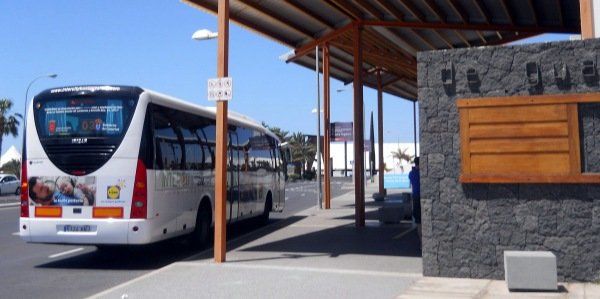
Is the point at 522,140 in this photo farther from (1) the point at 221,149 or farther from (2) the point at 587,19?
(1) the point at 221,149

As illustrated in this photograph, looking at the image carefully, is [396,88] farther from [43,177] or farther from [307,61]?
[43,177]

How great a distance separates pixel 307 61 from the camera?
27.0 m

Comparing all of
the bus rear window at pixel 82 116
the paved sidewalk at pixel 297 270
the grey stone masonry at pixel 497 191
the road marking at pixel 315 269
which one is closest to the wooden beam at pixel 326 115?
the paved sidewalk at pixel 297 270

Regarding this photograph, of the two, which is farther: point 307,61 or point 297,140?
point 297,140

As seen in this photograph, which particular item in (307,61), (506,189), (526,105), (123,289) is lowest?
(123,289)

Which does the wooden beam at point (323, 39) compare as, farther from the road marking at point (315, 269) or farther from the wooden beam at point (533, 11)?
the road marking at point (315, 269)

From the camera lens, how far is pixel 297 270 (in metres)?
10.5

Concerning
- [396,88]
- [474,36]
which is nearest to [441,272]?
[474,36]

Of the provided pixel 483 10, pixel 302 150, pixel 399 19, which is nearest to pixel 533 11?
pixel 483 10

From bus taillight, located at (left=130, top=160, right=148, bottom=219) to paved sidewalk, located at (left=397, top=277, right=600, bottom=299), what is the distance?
4.91 meters

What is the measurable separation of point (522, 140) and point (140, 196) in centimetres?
633

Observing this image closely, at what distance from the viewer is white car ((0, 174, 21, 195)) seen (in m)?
48.0

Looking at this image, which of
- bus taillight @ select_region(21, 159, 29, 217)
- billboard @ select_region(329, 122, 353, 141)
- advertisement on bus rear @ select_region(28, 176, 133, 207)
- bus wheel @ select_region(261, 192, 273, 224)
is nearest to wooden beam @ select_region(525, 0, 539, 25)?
bus wheel @ select_region(261, 192, 273, 224)

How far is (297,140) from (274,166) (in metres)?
72.0
